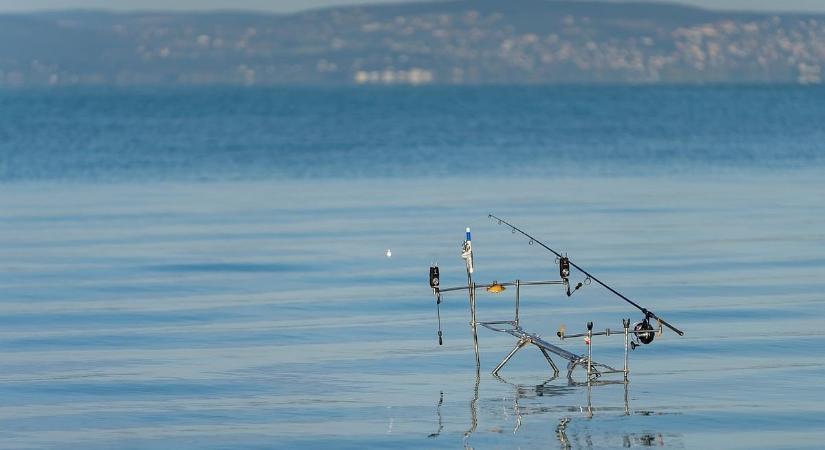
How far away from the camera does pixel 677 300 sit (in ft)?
103

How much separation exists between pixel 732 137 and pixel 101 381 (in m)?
78.1

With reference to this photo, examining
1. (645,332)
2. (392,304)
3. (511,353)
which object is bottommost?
(511,353)

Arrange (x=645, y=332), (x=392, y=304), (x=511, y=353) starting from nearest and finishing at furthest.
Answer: (x=645, y=332) < (x=511, y=353) < (x=392, y=304)

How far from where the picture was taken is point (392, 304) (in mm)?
31688

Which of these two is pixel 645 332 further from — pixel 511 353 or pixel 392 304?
pixel 392 304

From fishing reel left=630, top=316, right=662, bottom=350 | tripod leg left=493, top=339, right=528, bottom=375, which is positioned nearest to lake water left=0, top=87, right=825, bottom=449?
tripod leg left=493, top=339, right=528, bottom=375

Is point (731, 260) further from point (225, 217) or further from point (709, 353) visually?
point (225, 217)

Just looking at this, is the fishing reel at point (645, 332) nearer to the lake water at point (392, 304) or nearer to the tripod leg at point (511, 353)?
the lake water at point (392, 304)

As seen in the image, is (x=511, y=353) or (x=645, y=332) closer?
(x=645, y=332)

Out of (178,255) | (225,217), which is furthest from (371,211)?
(178,255)

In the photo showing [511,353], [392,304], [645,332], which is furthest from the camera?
[392,304]

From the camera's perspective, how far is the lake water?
21797 millimetres

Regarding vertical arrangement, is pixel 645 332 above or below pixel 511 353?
above

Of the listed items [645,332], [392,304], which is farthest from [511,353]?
[392,304]
